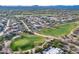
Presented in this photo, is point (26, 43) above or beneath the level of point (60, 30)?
beneath

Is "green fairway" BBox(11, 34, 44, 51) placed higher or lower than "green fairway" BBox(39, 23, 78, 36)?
lower

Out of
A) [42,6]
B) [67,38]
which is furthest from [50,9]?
[67,38]

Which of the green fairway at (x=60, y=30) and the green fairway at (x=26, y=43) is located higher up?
the green fairway at (x=60, y=30)
